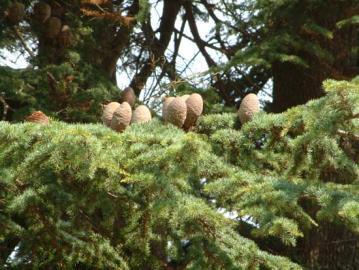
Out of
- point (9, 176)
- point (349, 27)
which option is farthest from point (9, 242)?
point (349, 27)

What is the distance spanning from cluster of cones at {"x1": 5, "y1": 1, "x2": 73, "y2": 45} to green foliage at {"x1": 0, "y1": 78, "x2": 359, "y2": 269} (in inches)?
88.8

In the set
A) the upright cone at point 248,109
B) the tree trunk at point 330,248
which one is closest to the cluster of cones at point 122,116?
the upright cone at point 248,109

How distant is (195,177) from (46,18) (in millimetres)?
3227

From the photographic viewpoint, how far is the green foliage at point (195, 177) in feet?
9.09

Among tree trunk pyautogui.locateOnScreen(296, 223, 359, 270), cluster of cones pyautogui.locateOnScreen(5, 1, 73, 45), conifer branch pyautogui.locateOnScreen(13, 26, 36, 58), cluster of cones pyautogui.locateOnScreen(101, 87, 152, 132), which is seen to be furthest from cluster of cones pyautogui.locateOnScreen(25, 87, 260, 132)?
conifer branch pyautogui.locateOnScreen(13, 26, 36, 58)

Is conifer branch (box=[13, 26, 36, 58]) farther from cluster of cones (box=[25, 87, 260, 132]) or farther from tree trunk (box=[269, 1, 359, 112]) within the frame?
cluster of cones (box=[25, 87, 260, 132])

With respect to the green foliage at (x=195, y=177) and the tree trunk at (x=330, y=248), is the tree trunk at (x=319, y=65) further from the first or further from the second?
the green foliage at (x=195, y=177)

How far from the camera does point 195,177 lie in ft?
10.6

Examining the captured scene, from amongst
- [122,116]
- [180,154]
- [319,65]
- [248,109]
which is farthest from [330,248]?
[180,154]

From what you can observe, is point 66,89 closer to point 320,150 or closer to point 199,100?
point 199,100

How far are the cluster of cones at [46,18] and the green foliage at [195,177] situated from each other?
2.26m

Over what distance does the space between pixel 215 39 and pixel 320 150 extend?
158 inches

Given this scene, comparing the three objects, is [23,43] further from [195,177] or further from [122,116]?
[195,177]

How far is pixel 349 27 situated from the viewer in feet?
19.0
